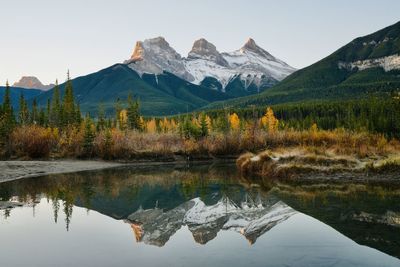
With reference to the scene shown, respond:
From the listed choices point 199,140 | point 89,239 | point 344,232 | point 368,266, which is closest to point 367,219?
point 344,232

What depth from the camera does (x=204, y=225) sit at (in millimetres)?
19156

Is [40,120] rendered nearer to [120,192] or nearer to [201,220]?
[120,192]

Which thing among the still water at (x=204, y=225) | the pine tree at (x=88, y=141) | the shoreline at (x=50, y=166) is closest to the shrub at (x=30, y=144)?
the shoreline at (x=50, y=166)

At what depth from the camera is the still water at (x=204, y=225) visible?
13.7 metres

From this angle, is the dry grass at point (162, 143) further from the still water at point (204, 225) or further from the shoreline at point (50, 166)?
the still water at point (204, 225)

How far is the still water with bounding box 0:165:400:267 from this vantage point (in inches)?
538

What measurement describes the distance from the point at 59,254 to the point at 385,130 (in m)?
81.4

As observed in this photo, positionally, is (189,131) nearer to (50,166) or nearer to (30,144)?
(30,144)

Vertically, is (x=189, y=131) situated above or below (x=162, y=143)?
above

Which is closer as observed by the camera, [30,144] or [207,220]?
[207,220]

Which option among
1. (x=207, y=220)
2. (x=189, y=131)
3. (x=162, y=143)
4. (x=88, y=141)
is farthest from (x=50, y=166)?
(x=207, y=220)

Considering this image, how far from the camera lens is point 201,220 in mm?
20312

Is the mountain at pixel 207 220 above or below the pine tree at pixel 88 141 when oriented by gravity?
below

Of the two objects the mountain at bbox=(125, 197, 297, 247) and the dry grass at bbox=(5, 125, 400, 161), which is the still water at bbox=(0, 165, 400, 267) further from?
the dry grass at bbox=(5, 125, 400, 161)
